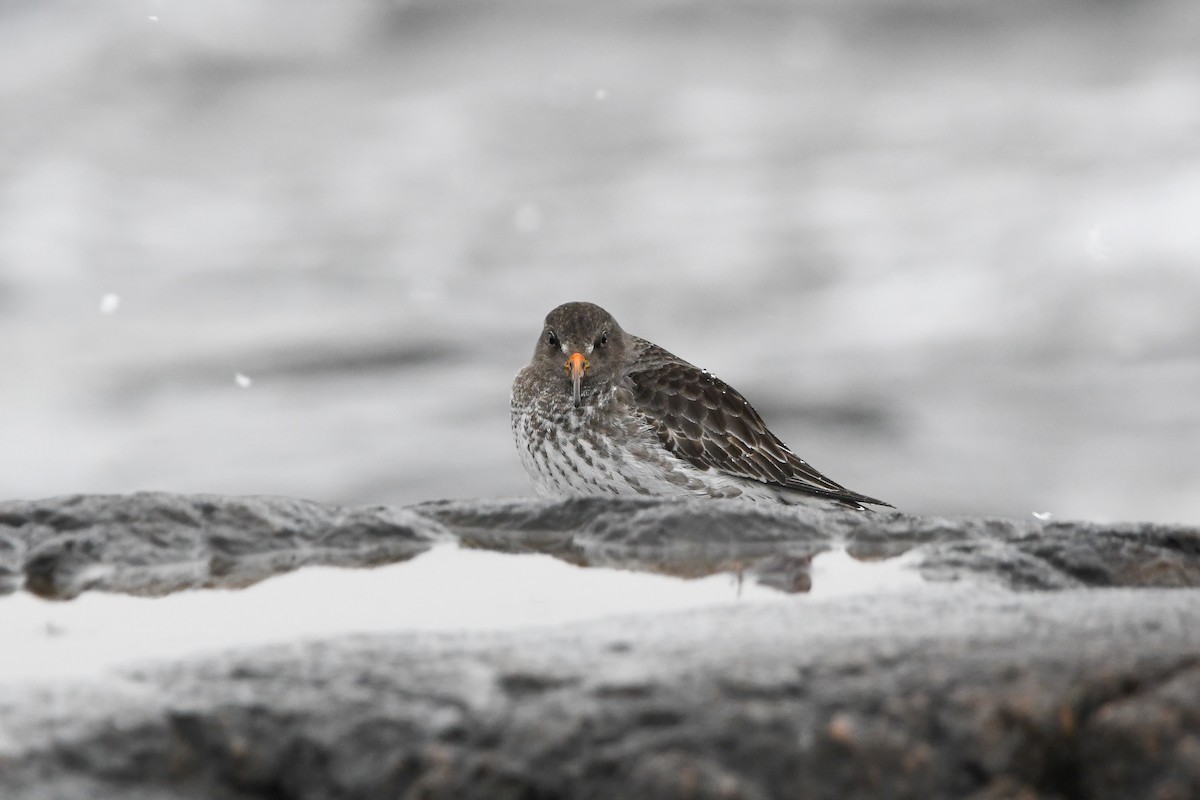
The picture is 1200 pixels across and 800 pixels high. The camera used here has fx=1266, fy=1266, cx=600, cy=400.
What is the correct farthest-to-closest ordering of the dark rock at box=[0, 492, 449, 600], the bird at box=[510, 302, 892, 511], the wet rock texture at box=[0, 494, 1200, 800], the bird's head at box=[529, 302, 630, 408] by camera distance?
the bird's head at box=[529, 302, 630, 408]
the bird at box=[510, 302, 892, 511]
the dark rock at box=[0, 492, 449, 600]
the wet rock texture at box=[0, 494, 1200, 800]

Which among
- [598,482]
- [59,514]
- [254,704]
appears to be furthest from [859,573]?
[598,482]

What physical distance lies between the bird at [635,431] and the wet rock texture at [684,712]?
453 cm

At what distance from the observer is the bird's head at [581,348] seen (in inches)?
335

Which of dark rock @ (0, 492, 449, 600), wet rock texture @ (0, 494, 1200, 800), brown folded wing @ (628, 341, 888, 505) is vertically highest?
brown folded wing @ (628, 341, 888, 505)

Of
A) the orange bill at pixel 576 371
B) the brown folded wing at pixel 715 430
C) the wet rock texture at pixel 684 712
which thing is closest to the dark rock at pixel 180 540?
the wet rock texture at pixel 684 712

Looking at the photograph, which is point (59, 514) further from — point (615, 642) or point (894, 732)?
point (894, 732)

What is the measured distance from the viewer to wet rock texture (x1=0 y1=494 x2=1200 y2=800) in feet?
8.39

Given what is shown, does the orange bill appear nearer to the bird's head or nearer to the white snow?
the bird's head

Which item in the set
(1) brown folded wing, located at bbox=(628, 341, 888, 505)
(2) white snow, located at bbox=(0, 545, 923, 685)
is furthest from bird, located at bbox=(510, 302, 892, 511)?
(2) white snow, located at bbox=(0, 545, 923, 685)

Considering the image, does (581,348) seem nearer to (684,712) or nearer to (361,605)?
(361,605)

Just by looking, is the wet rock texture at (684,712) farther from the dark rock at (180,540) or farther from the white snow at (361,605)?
the dark rock at (180,540)

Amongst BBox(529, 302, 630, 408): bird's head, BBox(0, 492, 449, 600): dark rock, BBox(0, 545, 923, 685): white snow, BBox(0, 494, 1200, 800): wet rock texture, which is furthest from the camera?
BBox(529, 302, 630, 408): bird's head

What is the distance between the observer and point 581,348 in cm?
865

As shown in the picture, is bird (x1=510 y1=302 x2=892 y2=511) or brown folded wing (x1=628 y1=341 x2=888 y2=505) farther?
brown folded wing (x1=628 y1=341 x2=888 y2=505)
